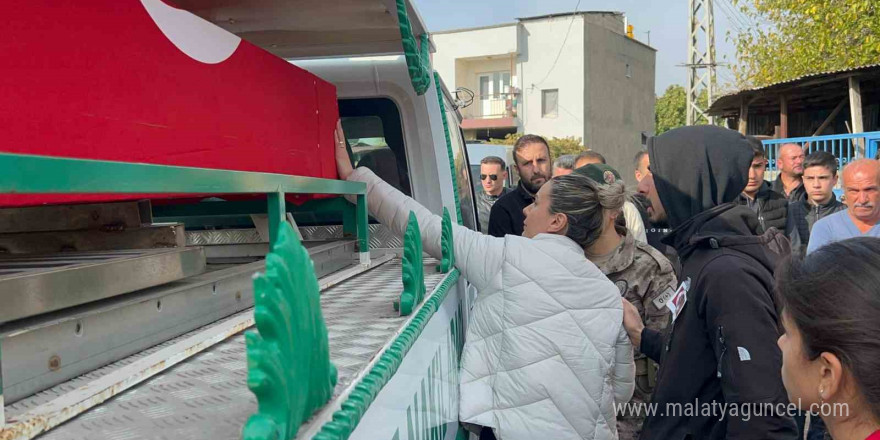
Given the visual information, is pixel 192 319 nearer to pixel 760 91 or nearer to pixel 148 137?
pixel 148 137

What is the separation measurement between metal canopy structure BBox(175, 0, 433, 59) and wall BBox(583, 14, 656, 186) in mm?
31470

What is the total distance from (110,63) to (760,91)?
16478 mm

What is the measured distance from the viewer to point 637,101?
40094 millimetres

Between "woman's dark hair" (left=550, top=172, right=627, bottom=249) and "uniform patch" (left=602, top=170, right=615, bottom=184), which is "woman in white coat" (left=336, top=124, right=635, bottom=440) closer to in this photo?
"woman's dark hair" (left=550, top=172, right=627, bottom=249)

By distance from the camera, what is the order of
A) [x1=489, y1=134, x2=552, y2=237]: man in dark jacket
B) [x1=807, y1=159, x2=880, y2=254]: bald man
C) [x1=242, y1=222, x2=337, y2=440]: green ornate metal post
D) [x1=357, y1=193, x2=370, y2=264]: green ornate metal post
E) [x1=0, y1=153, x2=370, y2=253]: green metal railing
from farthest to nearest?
[x1=489, y1=134, x2=552, y2=237]: man in dark jacket < [x1=807, y1=159, x2=880, y2=254]: bald man < [x1=357, y1=193, x2=370, y2=264]: green ornate metal post < [x1=0, y1=153, x2=370, y2=253]: green metal railing < [x1=242, y1=222, x2=337, y2=440]: green ornate metal post

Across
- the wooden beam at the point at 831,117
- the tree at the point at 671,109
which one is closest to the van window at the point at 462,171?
the wooden beam at the point at 831,117

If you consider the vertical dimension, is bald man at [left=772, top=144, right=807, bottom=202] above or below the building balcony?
below

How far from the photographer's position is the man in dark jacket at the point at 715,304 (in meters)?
1.93

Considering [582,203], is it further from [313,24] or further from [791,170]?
[791,170]

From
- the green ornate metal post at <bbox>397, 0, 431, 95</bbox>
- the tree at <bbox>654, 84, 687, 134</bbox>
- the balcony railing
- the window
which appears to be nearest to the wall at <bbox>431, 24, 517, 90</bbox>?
the balcony railing

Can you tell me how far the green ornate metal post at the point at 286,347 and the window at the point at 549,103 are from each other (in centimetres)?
3505

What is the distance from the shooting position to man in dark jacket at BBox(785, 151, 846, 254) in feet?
17.3

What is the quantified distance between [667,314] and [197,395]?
2.12m

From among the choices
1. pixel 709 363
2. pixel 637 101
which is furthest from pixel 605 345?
pixel 637 101
